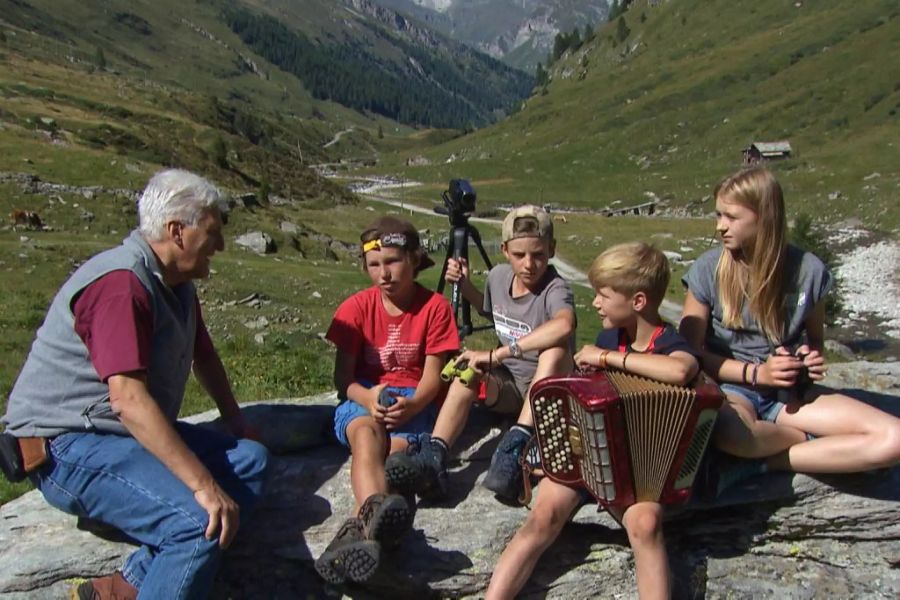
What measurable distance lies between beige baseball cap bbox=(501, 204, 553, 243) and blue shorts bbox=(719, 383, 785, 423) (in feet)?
6.23

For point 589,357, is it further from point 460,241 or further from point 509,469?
point 460,241

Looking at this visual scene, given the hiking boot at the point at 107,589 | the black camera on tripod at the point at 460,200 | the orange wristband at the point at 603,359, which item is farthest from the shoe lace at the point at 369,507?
the black camera on tripod at the point at 460,200

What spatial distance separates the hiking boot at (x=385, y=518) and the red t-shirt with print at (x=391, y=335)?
A: 5.36ft

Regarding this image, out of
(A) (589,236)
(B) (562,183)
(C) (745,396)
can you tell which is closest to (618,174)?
(B) (562,183)

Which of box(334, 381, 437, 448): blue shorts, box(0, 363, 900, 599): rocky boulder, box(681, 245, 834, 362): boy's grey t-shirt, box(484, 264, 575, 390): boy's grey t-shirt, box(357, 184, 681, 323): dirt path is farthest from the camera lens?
box(357, 184, 681, 323): dirt path

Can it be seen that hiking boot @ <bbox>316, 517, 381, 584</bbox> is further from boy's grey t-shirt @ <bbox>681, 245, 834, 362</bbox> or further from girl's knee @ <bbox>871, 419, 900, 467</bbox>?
girl's knee @ <bbox>871, 419, 900, 467</bbox>

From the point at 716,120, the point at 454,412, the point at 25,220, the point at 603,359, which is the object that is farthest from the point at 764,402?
the point at 716,120

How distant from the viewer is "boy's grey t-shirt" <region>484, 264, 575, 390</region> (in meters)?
6.42

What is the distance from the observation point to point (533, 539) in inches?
201

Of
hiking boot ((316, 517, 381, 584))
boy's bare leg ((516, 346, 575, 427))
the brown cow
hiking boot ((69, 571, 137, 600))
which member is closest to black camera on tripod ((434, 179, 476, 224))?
boy's bare leg ((516, 346, 575, 427))

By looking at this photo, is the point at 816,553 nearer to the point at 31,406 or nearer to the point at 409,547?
the point at 409,547

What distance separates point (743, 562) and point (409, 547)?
253 cm

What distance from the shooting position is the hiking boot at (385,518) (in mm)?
4770

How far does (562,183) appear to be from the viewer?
10588 centimetres
